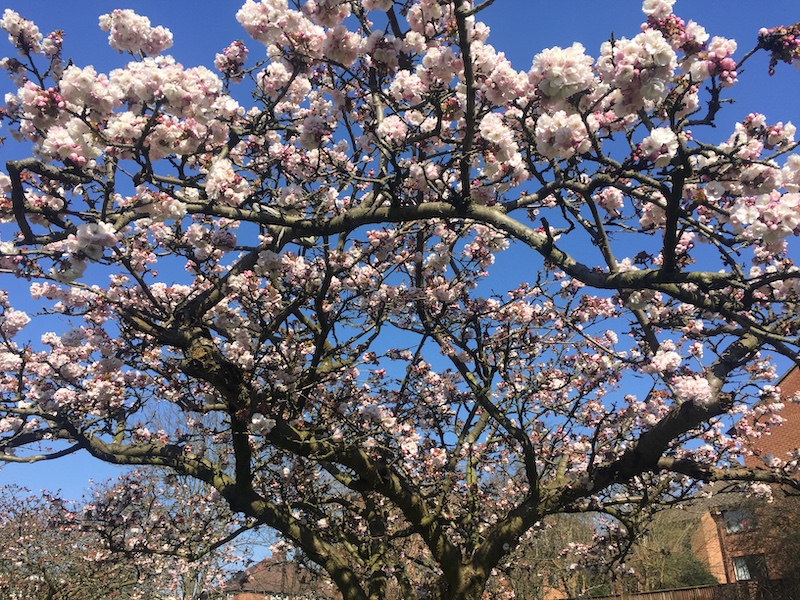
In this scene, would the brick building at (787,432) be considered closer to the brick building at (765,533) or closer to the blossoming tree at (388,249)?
the brick building at (765,533)

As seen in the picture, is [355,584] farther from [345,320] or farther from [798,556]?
[798,556]

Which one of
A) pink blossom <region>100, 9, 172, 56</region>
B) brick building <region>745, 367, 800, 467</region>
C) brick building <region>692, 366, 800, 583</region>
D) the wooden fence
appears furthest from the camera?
brick building <region>745, 367, 800, 467</region>

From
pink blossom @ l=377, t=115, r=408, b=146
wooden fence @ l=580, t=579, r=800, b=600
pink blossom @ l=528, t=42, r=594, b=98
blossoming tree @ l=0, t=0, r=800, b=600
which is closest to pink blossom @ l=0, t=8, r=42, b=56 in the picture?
blossoming tree @ l=0, t=0, r=800, b=600

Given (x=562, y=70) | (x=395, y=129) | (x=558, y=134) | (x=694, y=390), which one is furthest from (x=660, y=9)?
(x=694, y=390)

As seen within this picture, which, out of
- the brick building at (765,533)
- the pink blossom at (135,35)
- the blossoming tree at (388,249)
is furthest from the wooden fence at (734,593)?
the pink blossom at (135,35)

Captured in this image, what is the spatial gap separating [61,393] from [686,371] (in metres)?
7.08

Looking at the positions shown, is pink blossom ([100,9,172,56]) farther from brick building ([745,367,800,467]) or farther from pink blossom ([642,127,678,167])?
brick building ([745,367,800,467])

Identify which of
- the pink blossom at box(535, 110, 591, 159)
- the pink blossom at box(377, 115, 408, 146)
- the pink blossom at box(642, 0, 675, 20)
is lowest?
the pink blossom at box(535, 110, 591, 159)

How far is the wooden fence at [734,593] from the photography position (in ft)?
50.1

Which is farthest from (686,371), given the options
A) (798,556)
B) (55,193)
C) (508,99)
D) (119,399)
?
(798,556)

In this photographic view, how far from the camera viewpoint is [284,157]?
5.79 meters

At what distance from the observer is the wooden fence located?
15273 mm

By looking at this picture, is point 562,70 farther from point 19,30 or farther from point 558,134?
point 19,30

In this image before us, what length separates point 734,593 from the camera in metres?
15.4
